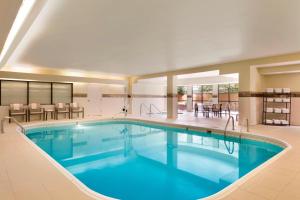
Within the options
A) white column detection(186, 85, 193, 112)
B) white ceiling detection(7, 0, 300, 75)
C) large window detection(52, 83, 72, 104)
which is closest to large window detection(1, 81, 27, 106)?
large window detection(52, 83, 72, 104)

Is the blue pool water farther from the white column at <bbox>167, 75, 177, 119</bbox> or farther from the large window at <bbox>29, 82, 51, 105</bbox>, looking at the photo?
the white column at <bbox>167, 75, 177, 119</bbox>

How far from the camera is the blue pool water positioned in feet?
10.2

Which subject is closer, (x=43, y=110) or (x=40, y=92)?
(x=43, y=110)

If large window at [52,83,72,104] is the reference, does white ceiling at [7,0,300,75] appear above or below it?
above

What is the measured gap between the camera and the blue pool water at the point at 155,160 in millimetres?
3113

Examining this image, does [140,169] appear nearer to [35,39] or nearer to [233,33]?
[233,33]

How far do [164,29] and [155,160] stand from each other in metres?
2.98

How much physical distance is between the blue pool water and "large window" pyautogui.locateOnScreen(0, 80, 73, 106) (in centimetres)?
277

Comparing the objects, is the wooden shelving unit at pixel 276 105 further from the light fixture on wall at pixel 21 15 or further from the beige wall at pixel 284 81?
the light fixture on wall at pixel 21 15

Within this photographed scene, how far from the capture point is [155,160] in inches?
176

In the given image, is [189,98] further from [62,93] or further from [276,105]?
[62,93]

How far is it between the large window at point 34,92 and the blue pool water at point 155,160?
9.08 ft

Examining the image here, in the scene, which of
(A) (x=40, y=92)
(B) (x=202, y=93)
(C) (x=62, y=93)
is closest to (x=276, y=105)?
(B) (x=202, y=93)

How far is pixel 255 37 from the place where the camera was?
4.78 meters
